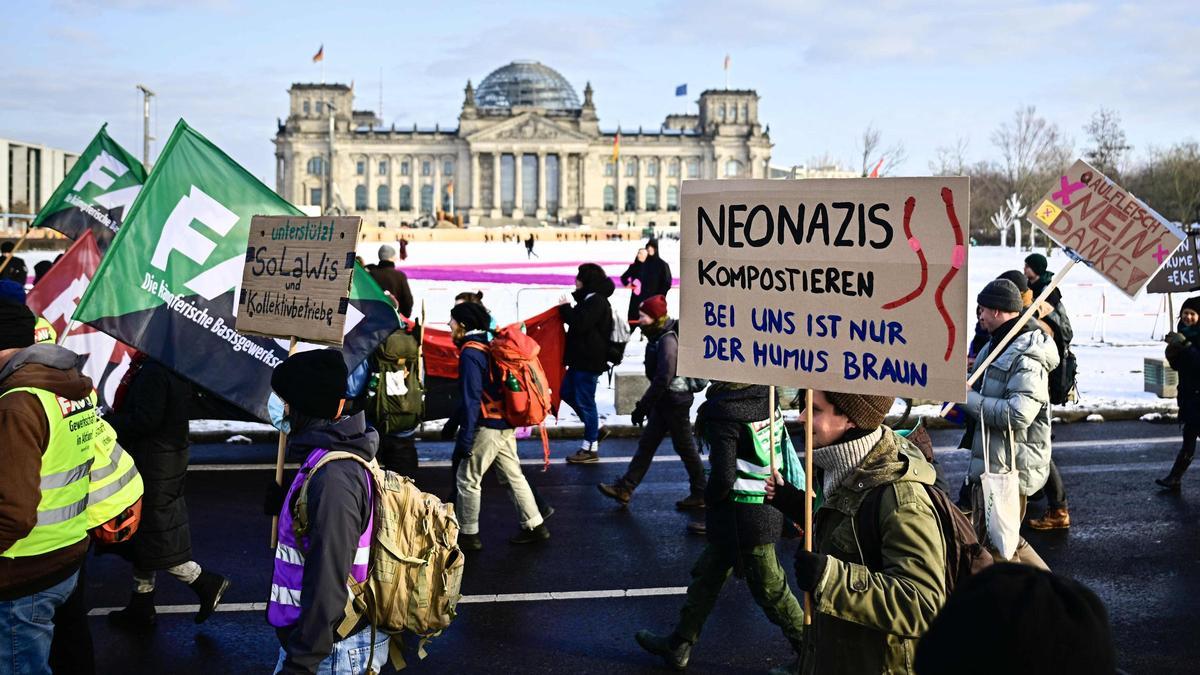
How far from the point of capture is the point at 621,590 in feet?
22.1

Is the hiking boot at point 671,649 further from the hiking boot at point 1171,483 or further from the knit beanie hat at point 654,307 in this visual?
the hiking boot at point 1171,483

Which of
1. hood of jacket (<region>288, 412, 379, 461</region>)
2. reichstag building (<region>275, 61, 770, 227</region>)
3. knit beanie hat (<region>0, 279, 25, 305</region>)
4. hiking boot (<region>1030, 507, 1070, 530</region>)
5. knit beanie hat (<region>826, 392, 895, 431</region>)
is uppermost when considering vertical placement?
reichstag building (<region>275, 61, 770, 227</region>)

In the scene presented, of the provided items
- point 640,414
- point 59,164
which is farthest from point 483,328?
point 59,164

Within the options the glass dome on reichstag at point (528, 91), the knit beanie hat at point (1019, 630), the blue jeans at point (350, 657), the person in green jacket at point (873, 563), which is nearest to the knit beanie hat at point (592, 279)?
the blue jeans at point (350, 657)

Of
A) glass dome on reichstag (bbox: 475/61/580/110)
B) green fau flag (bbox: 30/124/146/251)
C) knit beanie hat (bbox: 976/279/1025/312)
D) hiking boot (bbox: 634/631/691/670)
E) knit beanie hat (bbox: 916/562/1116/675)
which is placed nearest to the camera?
knit beanie hat (bbox: 916/562/1116/675)

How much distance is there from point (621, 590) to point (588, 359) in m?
4.16

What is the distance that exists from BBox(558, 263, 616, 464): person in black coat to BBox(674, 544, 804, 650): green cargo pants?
5088mm

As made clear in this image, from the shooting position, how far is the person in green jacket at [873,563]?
2959 millimetres

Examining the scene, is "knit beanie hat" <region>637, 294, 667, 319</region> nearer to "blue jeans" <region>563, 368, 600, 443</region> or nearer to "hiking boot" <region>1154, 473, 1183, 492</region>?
"blue jeans" <region>563, 368, 600, 443</region>

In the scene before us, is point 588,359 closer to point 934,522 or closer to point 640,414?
point 640,414

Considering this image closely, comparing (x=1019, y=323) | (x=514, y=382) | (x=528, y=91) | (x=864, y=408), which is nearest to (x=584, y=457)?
(x=514, y=382)

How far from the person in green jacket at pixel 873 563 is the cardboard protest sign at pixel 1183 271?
1327 centimetres

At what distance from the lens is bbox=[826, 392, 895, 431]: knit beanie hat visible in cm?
334

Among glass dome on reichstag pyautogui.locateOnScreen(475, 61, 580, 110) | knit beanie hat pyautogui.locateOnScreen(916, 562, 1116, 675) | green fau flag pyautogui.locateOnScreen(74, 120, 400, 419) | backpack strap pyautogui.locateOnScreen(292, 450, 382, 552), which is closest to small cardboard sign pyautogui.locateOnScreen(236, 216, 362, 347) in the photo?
green fau flag pyautogui.locateOnScreen(74, 120, 400, 419)
